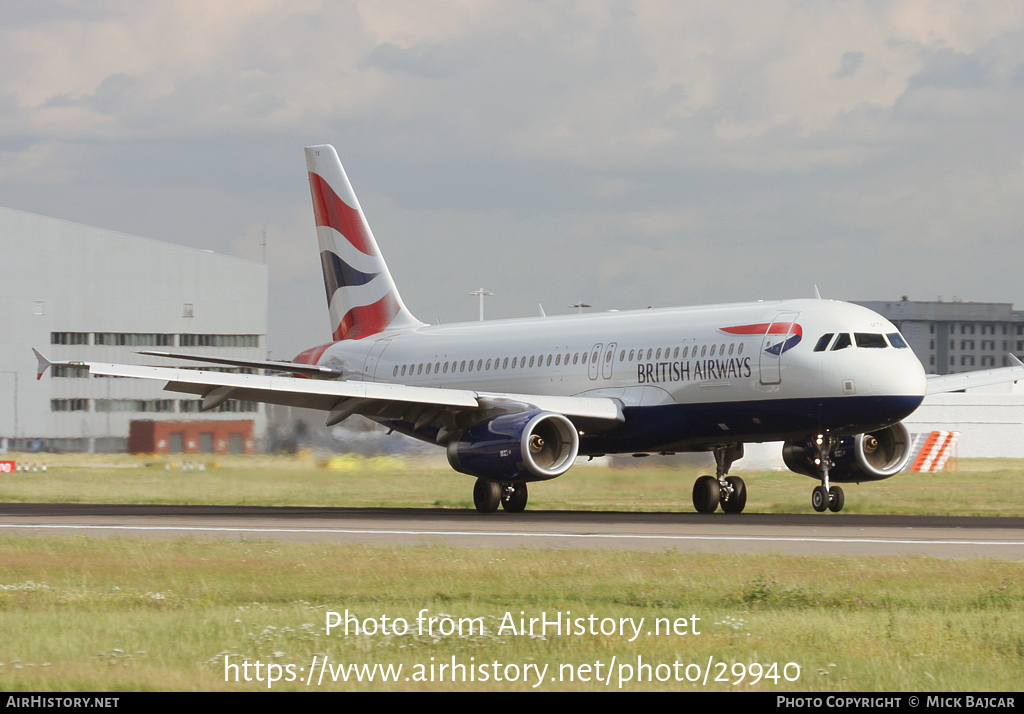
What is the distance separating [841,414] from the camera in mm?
27234

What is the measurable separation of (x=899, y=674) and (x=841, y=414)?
17.8 m

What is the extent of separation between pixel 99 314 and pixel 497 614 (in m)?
75.8

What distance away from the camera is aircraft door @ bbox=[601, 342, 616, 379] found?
31172mm

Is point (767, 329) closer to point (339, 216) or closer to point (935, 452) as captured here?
point (339, 216)

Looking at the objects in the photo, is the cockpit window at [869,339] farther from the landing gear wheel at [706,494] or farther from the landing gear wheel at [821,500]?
the landing gear wheel at [706,494]

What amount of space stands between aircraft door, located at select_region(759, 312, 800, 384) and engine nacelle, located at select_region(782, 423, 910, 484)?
86.2 inches

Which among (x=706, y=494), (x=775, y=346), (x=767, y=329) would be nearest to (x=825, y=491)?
(x=706, y=494)

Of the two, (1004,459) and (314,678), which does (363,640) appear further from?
(1004,459)

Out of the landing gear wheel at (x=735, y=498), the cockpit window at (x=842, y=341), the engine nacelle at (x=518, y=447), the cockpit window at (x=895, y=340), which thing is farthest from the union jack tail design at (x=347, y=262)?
the cockpit window at (x=895, y=340)

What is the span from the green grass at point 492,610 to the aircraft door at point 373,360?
17853 millimetres

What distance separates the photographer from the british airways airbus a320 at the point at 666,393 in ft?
89.9

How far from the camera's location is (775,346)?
27953 millimetres

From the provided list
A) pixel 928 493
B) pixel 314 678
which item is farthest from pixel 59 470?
pixel 314 678

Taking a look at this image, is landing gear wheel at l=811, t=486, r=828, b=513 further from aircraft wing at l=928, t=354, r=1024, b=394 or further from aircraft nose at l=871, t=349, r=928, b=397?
aircraft wing at l=928, t=354, r=1024, b=394
